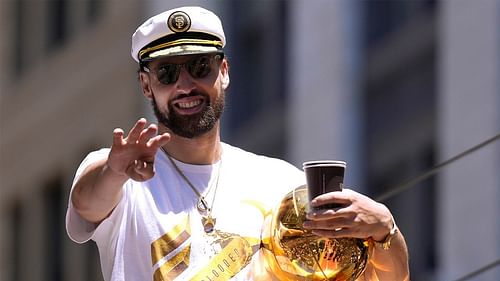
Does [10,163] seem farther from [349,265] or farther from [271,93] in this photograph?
[349,265]

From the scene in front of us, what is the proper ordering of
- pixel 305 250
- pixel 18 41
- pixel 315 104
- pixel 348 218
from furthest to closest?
1. pixel 18 41
2. pixel 315 104
3. pixel 305 250
4. pixel 348 218

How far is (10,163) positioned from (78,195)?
2304 cm

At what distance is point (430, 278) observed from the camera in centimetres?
1906

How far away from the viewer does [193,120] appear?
6.94 m

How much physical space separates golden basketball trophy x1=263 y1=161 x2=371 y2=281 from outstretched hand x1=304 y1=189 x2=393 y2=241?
0.07m

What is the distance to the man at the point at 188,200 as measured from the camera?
671 centimetres

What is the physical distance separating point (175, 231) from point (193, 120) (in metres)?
0.40

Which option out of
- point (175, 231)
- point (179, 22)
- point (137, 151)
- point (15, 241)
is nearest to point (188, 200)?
point (175, 231)

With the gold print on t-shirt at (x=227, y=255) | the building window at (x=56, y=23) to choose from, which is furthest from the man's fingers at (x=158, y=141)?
the building window at (x=56, y=23)

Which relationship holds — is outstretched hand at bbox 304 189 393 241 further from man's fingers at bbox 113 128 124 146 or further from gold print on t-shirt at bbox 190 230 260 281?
man's fingers at bbox 113 128 124 146

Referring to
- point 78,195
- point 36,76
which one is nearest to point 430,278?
point 36,76

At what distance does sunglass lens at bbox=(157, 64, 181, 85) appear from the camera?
6.91 metres

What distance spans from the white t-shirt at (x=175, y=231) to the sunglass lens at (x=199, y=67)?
1.16 ft

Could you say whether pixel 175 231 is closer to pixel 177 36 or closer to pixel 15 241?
pixel 177 36
